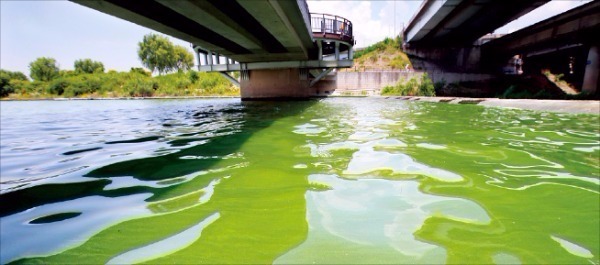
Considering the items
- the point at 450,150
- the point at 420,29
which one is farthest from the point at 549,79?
the point at 450,150

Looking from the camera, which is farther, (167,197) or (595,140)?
(595,140)

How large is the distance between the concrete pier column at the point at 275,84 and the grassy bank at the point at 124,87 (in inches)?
986

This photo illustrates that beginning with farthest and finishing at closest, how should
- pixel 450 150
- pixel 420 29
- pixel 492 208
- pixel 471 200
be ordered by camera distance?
1. pixel 420 29
2. pixel 450 150
3. pixel 471 200
4. pixel 492 208

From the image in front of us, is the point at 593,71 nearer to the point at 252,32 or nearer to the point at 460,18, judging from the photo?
the point at 460,18

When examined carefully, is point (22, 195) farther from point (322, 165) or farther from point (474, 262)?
point (474, 262)

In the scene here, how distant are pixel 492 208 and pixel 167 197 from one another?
2547mm

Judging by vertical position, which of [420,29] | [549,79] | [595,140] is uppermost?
[420,29]

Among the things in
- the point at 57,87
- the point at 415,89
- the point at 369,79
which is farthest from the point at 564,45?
the point at 57,87

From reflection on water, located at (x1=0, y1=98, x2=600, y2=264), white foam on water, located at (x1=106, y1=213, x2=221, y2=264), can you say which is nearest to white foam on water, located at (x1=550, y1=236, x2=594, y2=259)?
reflection on water, located at (x1=0, y1=98, x2=600, y2=264)

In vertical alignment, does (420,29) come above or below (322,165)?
above

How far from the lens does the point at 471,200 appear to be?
2.00m

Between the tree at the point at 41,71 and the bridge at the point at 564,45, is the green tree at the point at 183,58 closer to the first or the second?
the tree at the point at 41,71

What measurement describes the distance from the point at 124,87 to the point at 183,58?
31133 millimetres

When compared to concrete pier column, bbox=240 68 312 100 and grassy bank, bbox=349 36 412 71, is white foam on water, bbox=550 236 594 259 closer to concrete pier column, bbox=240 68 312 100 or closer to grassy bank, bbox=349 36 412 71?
concrete pier column, bbox=240 68 312 100
